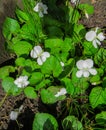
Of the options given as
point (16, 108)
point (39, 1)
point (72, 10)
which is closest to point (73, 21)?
point (72, 10)

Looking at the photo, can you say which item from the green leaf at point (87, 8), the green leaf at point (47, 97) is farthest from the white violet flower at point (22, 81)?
the green leaf at point (87, 8)

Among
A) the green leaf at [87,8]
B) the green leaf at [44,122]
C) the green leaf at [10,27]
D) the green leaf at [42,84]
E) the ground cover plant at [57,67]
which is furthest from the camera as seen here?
the green leaf at [87,8]

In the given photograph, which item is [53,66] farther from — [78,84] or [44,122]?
[44,122]

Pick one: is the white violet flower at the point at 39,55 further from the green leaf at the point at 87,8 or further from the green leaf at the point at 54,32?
the green leaf at the point at 87,8

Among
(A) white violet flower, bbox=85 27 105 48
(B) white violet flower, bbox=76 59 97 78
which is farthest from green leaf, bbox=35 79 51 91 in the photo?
(A) white violet flower, bbox=85 27 105 48

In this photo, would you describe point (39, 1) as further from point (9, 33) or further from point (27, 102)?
point (27, 102)

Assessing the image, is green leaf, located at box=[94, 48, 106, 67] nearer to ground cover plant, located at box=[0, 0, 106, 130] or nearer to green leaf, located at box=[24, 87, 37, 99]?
ground cover plant, located at box=[0, 0, 106, 130]

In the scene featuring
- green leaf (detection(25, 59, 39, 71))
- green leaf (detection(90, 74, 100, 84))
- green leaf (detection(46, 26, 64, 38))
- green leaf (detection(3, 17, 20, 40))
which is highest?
green leaf (detection(3, 17, 20, 40))

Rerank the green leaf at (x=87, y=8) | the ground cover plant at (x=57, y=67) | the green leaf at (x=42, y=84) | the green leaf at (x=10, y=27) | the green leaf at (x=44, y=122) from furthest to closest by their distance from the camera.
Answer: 1. the green leaf at (x=87, y=8)
2. the green leaf at (x=10, y=27)
3. the green leaf at (x=42, y=84)
4. the ground cover plant at (x=57, y=67)
5. the green leaf at (x=44, y=122)
